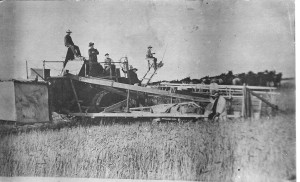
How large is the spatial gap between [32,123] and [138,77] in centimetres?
119

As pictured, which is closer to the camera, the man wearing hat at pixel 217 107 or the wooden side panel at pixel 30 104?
the man wearing hat at pixel 217 107

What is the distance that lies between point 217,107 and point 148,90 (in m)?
0.70

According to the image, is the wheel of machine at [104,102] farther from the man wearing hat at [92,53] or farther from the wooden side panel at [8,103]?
the wooden side panel at [8,103]

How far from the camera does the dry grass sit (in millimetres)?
3506

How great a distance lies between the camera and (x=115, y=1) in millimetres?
3863

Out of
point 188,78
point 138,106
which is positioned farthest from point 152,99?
point 188,78

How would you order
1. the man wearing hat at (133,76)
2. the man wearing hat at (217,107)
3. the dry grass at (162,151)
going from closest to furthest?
the dry grass at (162,151)
the man wearing hat at (217,107)
the man wearing hat at (133,76)

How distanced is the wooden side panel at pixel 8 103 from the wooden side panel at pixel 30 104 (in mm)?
45

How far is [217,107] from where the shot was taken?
12.1ft

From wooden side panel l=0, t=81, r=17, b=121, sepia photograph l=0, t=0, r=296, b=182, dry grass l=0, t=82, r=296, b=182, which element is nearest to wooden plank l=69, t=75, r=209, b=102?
sepia photograph l=0, t=0, r=296, b=182

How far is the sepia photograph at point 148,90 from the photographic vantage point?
3549 mm

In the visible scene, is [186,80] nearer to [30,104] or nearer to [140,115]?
[140,115]

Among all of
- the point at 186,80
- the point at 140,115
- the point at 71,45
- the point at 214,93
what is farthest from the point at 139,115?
the point at 71,45

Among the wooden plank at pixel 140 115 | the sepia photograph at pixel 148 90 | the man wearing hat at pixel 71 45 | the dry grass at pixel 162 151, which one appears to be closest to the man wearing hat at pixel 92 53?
the sepia photograph at pixel 148 90
